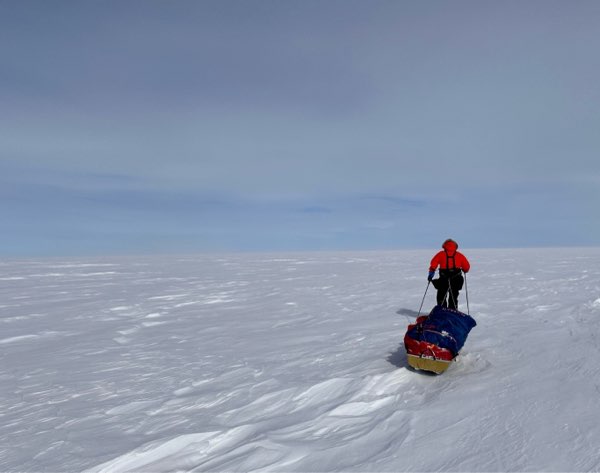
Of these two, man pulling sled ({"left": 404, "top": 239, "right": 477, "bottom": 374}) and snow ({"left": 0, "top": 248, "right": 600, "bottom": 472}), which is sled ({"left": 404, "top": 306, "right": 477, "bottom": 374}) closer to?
man pulling sled ({"left": 404, "top": 239, "right": 477, "bottom": 374})

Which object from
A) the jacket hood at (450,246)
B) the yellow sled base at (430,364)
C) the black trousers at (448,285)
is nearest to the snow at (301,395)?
the yellow sled base at (430,364)

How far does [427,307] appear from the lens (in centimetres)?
996

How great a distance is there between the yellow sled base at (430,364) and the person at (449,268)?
7.53 feet

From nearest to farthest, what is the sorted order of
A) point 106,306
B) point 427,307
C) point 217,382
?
point 217,382
point 427,307
point 106,306

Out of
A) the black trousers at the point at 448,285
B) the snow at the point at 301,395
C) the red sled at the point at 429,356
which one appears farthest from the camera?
the black trousers at the point at 448,285

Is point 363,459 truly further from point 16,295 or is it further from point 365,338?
point 16,295

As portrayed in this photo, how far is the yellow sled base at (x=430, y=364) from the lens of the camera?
4.58m

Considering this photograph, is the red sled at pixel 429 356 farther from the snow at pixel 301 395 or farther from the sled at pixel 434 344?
the snow at pixel 301 395

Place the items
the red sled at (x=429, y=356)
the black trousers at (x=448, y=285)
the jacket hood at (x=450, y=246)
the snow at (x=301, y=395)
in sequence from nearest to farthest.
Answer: the snow at (x=301, y=395) < the red sled at (x=429, y=356) < the jacket hood at (x=450, y=246) < the black trousers at (x=448, y=285)

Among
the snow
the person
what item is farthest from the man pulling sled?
the person

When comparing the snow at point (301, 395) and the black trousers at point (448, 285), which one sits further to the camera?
the black trousers at point (448, 285)

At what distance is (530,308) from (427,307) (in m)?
2.23

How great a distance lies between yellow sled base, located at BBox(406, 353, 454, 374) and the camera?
4.58 metres

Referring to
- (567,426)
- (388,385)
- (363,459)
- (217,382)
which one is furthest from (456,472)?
(217,382)
